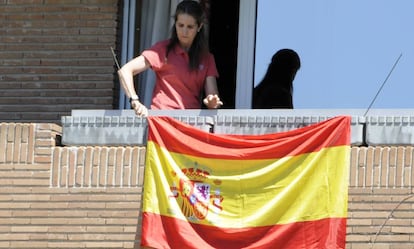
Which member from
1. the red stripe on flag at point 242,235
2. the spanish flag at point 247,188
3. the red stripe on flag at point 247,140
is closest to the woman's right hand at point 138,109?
the red stripe on flag at point 247,140

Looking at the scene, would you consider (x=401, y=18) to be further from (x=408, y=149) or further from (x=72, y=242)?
(x=72, y=242)

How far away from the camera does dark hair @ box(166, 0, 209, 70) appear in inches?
571

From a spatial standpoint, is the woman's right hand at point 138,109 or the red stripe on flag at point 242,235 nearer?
the red stripe on flag at point 242,235

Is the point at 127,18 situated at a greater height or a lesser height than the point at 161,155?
greater

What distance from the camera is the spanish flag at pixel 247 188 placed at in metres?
13.6

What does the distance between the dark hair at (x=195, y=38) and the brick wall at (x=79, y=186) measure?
1056 millimetres

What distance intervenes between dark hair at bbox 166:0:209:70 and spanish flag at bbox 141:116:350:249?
0.82 meters

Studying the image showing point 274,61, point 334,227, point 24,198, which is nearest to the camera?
point 334,227

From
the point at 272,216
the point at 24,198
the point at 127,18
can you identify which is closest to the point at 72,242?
the point at 24,198

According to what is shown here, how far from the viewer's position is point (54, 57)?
16.1 metres

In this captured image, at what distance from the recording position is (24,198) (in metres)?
14.4

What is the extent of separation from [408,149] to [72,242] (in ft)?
10.2

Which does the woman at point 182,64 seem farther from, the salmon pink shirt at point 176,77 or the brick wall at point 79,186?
the brick wall at point 79,186

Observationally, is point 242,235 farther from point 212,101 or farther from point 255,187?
point 212,101
